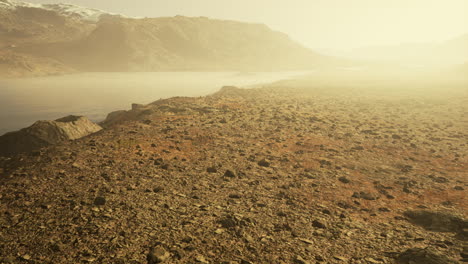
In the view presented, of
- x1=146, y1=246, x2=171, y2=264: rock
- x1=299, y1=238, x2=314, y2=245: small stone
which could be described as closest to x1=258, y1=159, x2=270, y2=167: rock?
x1=299, y1=238, x2=314, y2=245: small stone

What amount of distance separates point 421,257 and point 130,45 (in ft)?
482

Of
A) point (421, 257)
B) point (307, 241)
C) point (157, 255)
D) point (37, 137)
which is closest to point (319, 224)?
point (307, 241)

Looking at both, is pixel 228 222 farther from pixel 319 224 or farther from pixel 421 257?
pixel 421 257

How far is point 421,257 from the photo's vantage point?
18.0 ft

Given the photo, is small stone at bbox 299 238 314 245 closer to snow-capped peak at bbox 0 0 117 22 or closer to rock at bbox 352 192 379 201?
rock at bbox 352 192 379 201

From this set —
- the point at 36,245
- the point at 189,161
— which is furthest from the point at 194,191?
the point at 36,245

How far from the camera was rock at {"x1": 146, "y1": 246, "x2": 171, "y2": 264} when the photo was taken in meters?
5.46

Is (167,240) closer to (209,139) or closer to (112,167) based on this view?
(112,167)

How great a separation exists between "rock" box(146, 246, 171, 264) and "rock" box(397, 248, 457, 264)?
458 centimetres

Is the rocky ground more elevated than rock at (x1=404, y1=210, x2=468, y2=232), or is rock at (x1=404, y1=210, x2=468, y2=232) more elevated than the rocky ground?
the rocky ground

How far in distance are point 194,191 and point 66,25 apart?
185039mm

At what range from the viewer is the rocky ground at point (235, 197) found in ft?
19.2

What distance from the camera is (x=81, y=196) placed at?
7574 mm

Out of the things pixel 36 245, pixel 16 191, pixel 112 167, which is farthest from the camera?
pixel 112 167
